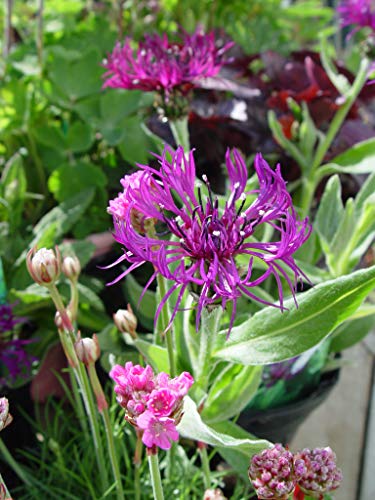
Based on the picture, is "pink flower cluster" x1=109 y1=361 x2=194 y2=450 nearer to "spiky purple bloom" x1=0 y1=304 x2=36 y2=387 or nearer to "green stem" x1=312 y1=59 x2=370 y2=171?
"spiky purple bloom" x1=0 y1=304 x2=36 y2=387

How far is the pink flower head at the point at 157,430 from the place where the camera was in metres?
0.29

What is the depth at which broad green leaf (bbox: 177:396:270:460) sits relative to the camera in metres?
0.39

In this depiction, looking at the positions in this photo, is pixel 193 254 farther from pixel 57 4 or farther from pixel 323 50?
pixel 57 4

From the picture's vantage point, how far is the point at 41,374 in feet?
2.19

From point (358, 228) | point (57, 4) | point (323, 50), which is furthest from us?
point (57, 4)

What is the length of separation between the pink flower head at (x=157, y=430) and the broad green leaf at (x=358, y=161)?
16.6 inches

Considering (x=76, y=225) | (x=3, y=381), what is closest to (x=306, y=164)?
(x=76, y=225)

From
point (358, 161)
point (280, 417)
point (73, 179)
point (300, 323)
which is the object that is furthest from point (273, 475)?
point (73, 179)

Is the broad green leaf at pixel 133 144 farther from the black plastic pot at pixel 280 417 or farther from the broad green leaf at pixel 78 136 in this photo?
the black plastic pot at pixel 280 417

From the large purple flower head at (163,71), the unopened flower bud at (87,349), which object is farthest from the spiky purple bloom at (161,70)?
the unopened flower bud at (87,349)

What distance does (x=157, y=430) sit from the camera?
0.30m

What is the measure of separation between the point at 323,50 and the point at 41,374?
0.47 m

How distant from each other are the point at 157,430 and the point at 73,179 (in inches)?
21.4

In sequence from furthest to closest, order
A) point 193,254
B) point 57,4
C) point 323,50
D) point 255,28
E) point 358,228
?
point 255,28 → point 57,4 → point 323,50 → point 358,228 → point 193,254
